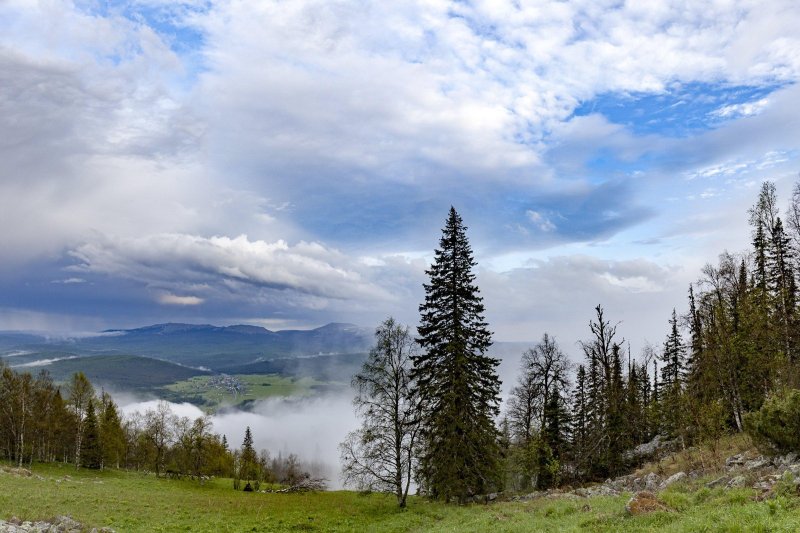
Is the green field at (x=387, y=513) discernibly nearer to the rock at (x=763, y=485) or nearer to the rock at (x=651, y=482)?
the rock at (x=763, y=485)

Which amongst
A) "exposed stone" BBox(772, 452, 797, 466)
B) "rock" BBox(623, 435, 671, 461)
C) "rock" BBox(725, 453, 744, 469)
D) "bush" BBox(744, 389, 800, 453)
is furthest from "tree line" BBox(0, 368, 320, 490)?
"exposed stone" BBox(772, 452, 797, 466)

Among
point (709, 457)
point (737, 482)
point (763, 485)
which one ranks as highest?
point (763, 485)

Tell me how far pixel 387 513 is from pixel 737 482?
19.1 meters

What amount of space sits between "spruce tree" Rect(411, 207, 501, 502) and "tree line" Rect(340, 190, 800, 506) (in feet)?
0.25

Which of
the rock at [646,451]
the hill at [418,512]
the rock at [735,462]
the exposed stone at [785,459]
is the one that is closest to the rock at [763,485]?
the hill at [418,512]

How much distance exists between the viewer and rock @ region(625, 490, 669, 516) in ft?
45.0

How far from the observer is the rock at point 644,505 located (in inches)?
540

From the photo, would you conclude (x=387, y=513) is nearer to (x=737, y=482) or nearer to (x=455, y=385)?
(x=455, y=385)

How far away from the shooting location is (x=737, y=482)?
15.6 metres

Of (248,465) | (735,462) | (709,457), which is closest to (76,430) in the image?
(248,465)

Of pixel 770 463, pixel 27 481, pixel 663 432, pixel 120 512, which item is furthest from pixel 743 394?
pixel 27 481

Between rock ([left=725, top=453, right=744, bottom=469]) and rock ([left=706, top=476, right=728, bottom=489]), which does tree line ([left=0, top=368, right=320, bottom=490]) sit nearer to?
rock ([left=725, top=453, right=744, bottom=469])

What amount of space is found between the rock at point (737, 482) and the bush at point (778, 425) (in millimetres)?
3586

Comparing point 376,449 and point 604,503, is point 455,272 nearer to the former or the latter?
point 376,449
